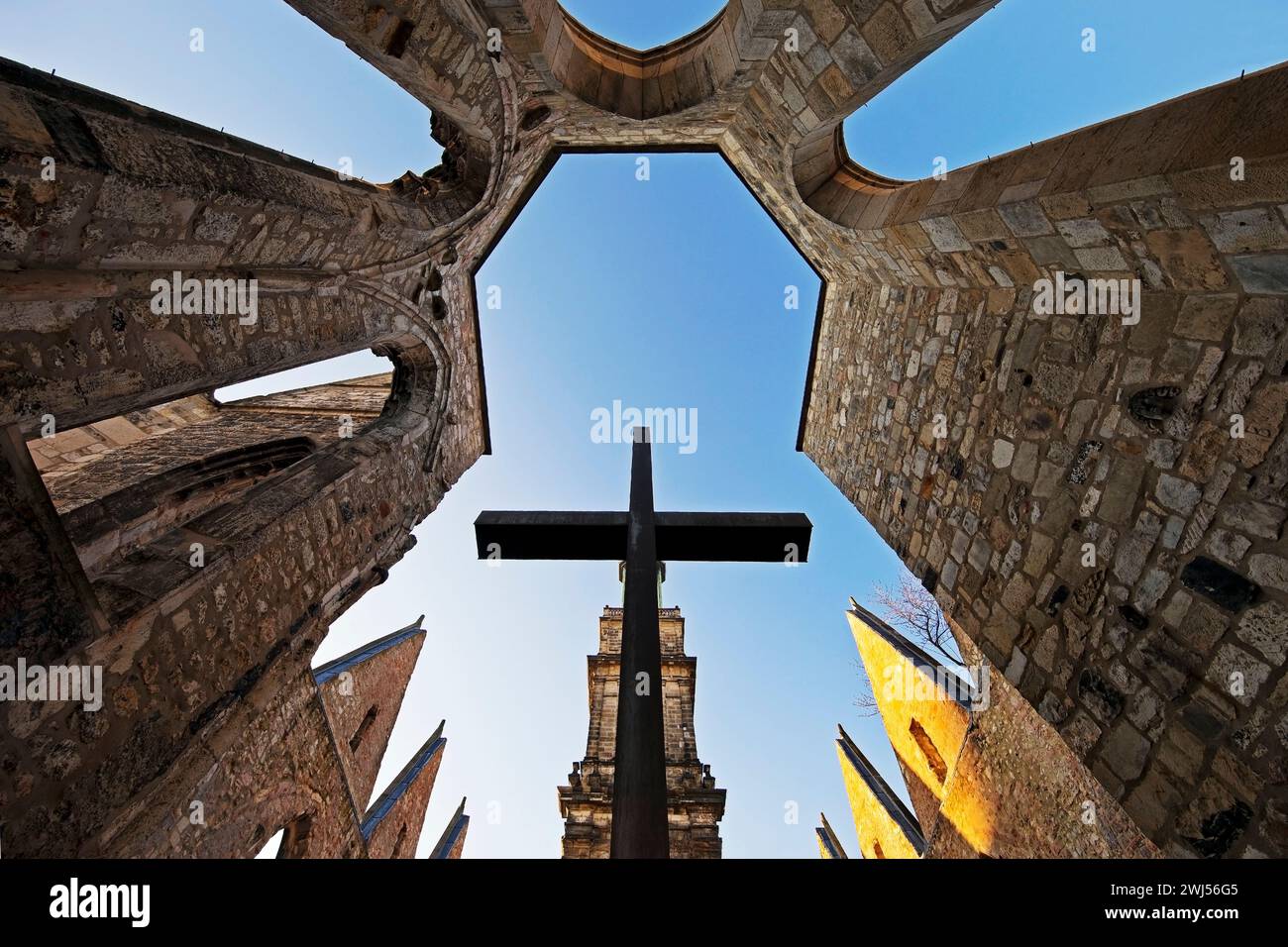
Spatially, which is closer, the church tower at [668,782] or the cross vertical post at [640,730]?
the cross vertical post at [640,730]

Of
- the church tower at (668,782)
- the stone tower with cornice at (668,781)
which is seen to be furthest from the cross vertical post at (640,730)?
the stone tower with cornice at (668,781)

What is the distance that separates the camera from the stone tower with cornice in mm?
10586

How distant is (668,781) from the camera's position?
11.6m

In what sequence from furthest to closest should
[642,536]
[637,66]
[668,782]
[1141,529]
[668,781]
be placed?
1. [668,781]
2. [668,782]
3. [637,66]
4. [642,536]
5. [1141,529]

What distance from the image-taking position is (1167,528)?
99.6 inches

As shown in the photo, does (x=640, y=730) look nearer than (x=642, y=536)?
Yes

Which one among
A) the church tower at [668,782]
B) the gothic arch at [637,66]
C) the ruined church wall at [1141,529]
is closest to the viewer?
the ruined church wall at [1141,529]

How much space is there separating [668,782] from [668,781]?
126 mm

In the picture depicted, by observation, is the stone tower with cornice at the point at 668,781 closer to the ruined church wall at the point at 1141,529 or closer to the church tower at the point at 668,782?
the church tower at the point at 668,782

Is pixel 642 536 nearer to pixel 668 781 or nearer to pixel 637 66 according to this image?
pixel 637 66

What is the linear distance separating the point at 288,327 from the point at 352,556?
7.08ft

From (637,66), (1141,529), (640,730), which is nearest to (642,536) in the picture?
(640,730)

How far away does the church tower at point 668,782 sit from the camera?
417 inches
